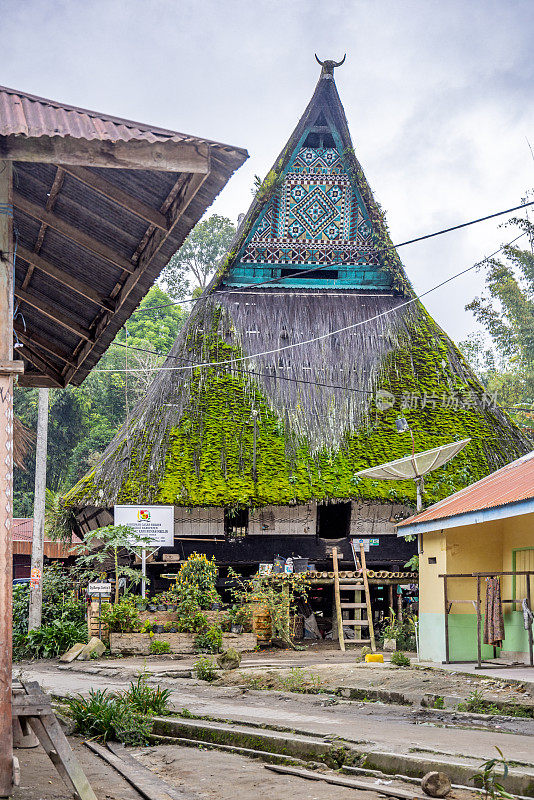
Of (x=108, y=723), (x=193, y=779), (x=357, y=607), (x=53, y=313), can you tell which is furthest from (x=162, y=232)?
(x=357, y=607)

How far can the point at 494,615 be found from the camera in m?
13.4

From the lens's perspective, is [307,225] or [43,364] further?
[307,225]

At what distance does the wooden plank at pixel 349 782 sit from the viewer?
6223mm

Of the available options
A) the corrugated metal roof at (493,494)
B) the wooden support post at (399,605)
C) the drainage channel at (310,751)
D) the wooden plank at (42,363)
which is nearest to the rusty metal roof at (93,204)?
the wooden plank at (42,363)

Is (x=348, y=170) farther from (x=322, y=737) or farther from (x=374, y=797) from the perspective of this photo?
(x=374, y=797)

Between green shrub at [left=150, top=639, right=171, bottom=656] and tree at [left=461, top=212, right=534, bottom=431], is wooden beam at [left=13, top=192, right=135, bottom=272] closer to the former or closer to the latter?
green shrub at [left=150, top=639, right=171, bottom=656]

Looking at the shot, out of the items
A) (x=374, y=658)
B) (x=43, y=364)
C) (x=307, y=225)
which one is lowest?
(x=374, y=658)

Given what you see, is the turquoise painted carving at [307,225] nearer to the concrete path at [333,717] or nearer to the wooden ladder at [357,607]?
the wooden ladder at [357,607]

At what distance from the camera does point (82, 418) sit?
136ft

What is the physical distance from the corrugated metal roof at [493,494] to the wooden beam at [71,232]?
6.24m

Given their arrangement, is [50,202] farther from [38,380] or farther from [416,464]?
[416,464]

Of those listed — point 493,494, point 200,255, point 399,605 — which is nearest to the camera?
point 493,494

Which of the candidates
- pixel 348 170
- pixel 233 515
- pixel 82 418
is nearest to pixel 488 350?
pixel 82 418

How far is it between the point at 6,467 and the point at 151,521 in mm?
14663
